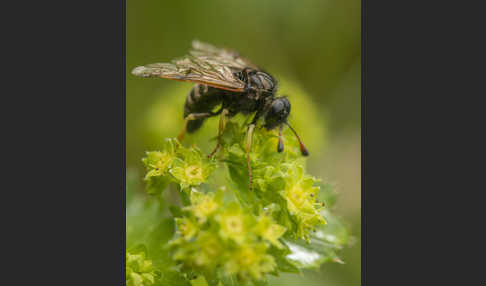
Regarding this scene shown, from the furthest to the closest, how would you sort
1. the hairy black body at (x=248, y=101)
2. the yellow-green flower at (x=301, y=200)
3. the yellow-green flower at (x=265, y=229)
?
the hairy black body at (x=248, y=101)
the yellow-green flower at (x=301, y=200)
the yellow-green flower at (x=265, y=229)

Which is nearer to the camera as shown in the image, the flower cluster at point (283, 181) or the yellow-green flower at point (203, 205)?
the yellow-green flower at point (203, 205)

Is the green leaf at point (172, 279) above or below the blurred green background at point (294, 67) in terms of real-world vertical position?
below

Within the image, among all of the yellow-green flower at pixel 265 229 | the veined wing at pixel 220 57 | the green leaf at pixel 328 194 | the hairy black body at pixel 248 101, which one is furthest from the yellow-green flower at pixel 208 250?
the veined wing at pixel 220 57

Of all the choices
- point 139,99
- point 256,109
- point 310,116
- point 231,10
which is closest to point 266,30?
point 231,10

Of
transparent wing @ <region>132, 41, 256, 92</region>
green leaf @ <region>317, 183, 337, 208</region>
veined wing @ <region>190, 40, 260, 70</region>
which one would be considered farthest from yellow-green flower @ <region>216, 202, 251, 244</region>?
veined wing @ <region>190, 40, 260, 70</region>

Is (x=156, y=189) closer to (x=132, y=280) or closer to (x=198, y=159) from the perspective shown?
(x=198, y=159)

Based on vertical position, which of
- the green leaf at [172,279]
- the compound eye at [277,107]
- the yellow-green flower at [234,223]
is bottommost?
the green leaf at [172,279]

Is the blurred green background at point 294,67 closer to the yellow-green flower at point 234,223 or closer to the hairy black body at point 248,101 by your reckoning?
the hairy black body at point 248,101
